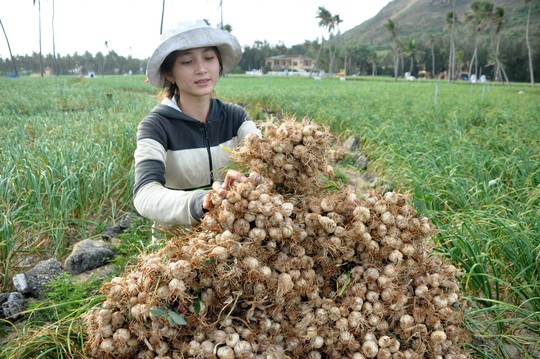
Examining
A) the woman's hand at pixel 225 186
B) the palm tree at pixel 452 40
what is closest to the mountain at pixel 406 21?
the palm tree at pixel 452 40

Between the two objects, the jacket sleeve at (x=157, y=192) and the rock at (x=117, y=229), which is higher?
the jacket sleeve at (x=157, y=192)

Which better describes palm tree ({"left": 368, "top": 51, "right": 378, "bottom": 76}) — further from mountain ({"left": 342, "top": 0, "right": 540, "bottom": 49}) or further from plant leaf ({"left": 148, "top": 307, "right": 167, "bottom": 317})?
plant leaf ({"left": 148, "top": 307, "right": 167, "bottom": 317})

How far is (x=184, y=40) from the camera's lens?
64.1 inches

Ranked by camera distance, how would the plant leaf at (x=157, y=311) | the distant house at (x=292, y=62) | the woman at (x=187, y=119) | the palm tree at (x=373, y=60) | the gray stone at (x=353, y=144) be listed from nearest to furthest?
the plant leaf at (x=157, y=311) < the woman at (x=187, y=119) < the gray stone at (x=353, y=144) < the palm tree at (x=373, y=60) < the distant house at (x=292, y=62)

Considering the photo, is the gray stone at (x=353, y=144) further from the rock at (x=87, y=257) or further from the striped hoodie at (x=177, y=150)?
the rock at (x=87, y=257)

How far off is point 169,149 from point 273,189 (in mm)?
728

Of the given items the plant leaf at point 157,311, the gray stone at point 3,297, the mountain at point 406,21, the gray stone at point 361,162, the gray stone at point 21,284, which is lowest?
the gray stone at point 3,297

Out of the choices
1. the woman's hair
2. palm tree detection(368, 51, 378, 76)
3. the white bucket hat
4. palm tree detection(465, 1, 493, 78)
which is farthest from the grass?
palm tree detection(368, 51, 378, 76)

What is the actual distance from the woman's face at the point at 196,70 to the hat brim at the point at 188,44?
0.17 ft

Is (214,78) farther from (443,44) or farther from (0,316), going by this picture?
(443,44)

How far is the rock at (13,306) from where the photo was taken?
68.7 inches

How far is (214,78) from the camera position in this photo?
69.7 inches

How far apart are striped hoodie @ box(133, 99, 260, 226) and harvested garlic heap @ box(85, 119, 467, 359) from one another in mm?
278

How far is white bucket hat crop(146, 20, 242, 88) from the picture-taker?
1625mm
